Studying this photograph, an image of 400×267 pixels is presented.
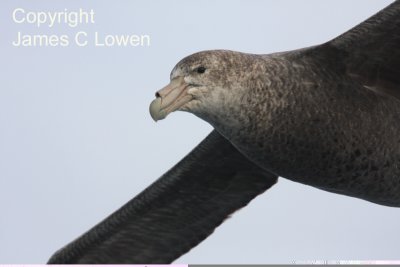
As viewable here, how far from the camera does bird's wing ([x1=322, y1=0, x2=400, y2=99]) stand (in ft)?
38.4

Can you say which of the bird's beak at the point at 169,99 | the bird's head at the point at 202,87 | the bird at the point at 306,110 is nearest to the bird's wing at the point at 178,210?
the bird at the point at 306,110

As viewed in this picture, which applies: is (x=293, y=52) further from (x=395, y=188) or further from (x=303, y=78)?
(x=395, y=188)

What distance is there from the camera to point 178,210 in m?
13.7

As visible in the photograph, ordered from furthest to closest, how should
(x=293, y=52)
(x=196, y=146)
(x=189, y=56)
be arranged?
(x=196, y=146) < (x=293, y=52) < (x=189, y=56)

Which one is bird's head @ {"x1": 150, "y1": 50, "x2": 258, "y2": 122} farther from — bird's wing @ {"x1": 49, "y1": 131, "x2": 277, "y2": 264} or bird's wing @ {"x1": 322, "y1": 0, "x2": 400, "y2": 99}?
bird's wing @ {"x1": 49, "y1": 131, "x2": 277, "y2": 264}

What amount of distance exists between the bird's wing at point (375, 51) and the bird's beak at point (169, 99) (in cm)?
172

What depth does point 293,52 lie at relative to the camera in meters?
11.8

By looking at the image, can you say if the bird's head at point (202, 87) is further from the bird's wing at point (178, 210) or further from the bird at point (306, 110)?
the bird's wing at point (178, 210)

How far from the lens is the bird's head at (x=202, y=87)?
1076 centimetres

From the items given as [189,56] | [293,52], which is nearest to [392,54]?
[293,52]

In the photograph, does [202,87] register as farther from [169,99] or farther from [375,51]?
[375,51]

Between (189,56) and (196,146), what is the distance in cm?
Answer: 232

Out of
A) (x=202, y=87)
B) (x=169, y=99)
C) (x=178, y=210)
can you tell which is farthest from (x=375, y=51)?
(x=178, y=210)

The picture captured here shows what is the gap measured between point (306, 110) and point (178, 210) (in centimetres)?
286
